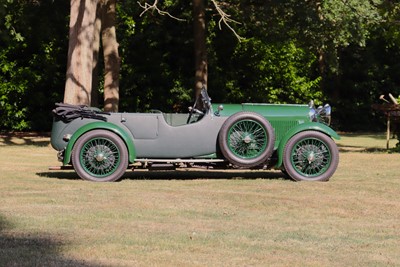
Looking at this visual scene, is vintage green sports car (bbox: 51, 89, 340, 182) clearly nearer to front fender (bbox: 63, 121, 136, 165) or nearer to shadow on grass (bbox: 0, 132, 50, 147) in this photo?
front fender (bbox: 63, 121, 136, 165)

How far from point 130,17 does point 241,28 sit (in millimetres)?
4253

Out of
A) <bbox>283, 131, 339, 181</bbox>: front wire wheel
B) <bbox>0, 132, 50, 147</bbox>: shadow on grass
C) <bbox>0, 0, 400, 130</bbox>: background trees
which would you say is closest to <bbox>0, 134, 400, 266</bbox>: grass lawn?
<bbox>283, 131, 339, 181</bbox>: front wire wheel

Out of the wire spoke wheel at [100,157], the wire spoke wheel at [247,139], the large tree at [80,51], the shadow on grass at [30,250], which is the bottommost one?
the shadow on grass at [30,250]

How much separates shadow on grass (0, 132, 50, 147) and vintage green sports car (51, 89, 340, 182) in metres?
12.7

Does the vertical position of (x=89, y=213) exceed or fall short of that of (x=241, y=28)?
it falls short

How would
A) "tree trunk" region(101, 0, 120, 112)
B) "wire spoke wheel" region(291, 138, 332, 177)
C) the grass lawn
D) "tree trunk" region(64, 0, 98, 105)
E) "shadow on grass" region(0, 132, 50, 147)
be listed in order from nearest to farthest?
1. the grass lawn
2. "wire spoke wheel" region(291, 138, 332, 177)
3. "tree trunk" region(64, 0, 98, 105)
4. "tree trunk" region(101, 0, 120, 112)
5. "shadow on grass" region(0, 132, 50, 147)

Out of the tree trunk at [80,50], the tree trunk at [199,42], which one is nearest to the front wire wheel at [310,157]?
the tree trunk at [80,50]

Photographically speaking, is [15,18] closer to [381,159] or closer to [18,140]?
[18,140]

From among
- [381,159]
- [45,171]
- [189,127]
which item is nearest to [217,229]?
[189,127]

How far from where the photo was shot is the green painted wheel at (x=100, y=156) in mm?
13719

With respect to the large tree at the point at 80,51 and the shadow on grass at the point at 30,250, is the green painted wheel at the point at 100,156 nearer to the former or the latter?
the shadow on grass at the point at 30,250

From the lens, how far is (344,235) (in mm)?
8914

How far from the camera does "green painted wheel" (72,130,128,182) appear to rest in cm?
1372

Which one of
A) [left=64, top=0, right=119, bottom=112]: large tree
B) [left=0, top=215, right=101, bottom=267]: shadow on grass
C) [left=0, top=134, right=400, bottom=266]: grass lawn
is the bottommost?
[left=0, top=215, right=101, bottom=267]: shadow on grass
